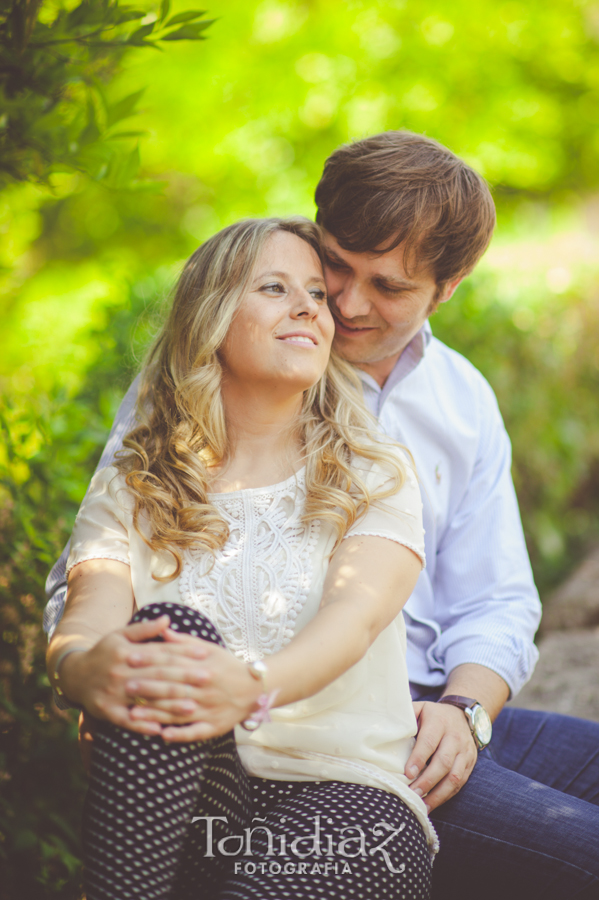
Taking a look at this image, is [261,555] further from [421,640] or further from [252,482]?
[421,640]

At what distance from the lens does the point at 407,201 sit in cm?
220

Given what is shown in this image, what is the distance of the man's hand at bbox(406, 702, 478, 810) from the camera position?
185 centimetres

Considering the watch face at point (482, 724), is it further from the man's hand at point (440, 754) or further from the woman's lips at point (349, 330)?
the woman's lips at point (349, 330)

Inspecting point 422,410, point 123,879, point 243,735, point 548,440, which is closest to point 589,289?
point 548,440

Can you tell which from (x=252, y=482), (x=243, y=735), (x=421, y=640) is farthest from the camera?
(x=421, y=640)

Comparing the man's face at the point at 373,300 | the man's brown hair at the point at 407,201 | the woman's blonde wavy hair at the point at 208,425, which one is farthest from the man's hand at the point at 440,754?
the man's brown hair at the point at 407,201

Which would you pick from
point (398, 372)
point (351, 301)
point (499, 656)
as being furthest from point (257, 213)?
point (499, 656)

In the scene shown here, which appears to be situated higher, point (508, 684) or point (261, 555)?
point (261, 555)

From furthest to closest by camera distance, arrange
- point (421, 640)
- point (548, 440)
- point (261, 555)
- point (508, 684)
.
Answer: point (548, 440) → point (421, 640) → point (508, 684) → point (261, 555)

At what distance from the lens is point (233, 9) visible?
8219 millimetres

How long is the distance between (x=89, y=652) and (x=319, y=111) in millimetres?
8826

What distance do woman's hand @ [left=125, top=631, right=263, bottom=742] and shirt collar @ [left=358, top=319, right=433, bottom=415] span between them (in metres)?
1.25

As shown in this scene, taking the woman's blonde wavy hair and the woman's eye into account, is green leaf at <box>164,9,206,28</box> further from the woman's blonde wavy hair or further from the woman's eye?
the woman's eye

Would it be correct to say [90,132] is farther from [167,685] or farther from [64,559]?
[167,685]
